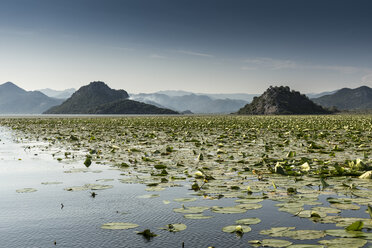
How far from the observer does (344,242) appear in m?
3.46

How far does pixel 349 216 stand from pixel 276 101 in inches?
6355

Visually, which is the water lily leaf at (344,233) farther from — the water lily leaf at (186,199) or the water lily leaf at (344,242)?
the water lily leaf at (186,199)

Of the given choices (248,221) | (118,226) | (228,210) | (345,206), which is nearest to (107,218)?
(118,226)

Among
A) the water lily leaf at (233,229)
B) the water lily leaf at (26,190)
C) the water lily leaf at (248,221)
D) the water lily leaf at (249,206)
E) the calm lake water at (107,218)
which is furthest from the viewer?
the water lily leaf at (26,190)

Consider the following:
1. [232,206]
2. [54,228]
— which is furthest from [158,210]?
[54,228]

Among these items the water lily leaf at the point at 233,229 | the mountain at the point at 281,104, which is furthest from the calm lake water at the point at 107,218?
the mountain at the point at 281,104

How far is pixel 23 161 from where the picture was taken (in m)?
10.4

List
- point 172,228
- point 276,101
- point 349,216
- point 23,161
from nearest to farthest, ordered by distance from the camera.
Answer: point 172,228 < point 349,216 < point 23,161 < point 276,101

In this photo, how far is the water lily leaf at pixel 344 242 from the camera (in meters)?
3.37

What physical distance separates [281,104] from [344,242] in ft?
525

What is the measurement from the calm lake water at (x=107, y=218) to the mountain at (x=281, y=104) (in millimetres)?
149780

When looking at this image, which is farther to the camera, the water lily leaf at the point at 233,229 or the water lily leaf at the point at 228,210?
the water lily leaf at the point at 228,210

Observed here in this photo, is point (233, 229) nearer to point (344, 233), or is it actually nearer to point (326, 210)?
point (344, 233)

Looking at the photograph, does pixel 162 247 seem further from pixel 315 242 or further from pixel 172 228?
pixel 315 242
